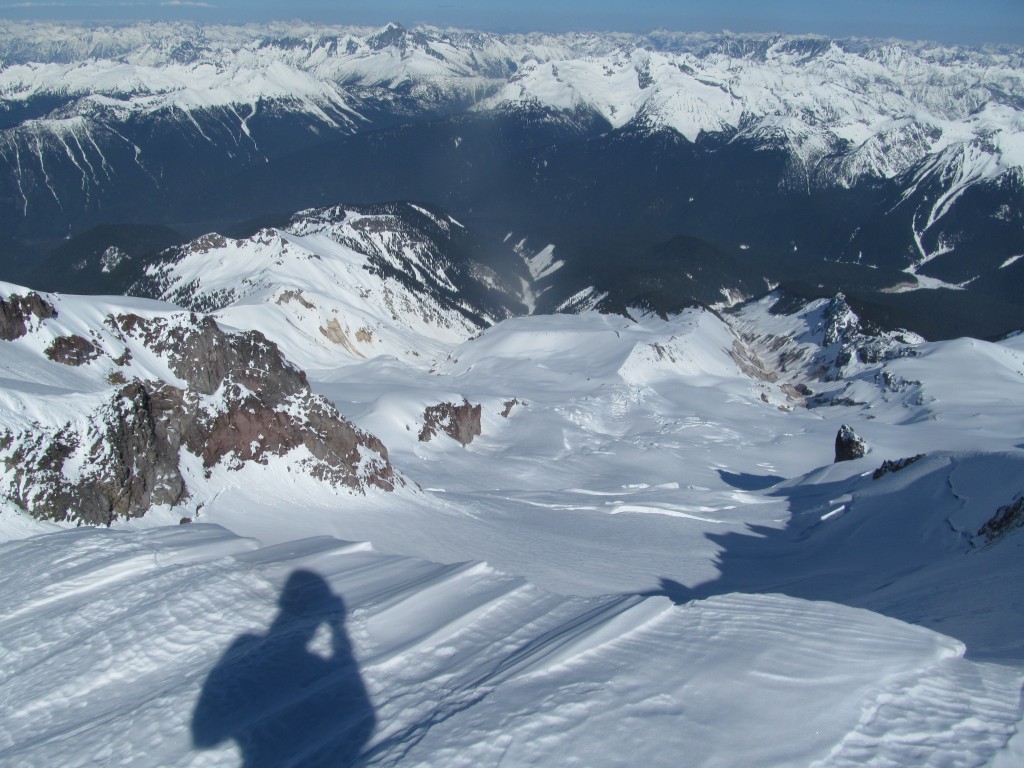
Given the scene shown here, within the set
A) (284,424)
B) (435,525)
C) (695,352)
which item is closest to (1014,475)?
(435,525)

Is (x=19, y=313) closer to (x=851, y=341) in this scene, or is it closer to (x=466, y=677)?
(x=466, y=677)

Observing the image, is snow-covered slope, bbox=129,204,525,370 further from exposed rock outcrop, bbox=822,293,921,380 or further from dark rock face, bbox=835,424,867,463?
exposed rock outcrop, bbox=822,293,921,380

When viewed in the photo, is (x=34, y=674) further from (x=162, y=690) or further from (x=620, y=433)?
(x=620, y=433)

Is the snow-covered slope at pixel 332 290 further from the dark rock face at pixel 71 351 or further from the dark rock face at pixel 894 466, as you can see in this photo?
the dark rock face at pixel 894 466

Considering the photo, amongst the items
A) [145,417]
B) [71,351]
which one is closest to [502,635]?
[145,417]

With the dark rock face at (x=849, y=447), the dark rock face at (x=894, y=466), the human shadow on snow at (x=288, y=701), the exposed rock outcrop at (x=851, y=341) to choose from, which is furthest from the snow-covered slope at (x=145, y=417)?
the exposed rock outcrop at (x=851, y=341)
